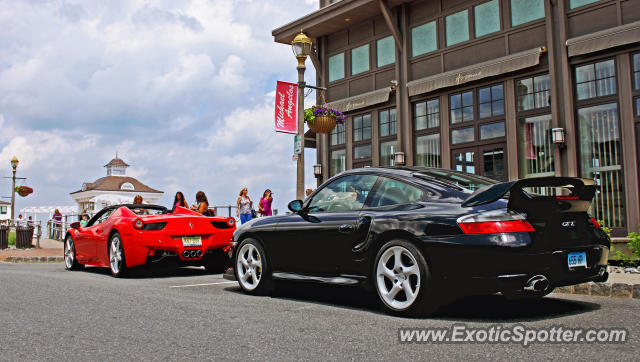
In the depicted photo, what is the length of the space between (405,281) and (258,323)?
4.26 feet

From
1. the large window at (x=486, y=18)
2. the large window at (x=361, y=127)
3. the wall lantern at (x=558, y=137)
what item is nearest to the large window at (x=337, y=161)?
the large window at (x=361, y=127)

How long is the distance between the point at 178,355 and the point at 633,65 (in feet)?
39.7

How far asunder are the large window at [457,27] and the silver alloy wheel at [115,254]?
10856mm

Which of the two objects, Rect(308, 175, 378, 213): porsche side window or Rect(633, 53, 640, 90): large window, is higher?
Rect(633, 53, 640, 90): large window

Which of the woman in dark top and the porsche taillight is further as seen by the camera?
the woman in dark top

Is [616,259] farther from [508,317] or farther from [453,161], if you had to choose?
[508,317]

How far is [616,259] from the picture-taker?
11547 millimetres

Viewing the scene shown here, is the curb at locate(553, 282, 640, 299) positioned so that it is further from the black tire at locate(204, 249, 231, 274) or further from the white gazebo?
the white gazebo

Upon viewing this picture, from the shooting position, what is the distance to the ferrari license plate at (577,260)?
4.59m

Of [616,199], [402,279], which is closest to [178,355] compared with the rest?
[402,279]

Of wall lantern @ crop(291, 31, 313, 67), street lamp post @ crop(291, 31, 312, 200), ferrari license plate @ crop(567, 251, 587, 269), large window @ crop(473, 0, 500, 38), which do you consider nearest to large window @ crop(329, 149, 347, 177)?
large window @ crop(473, 0, 500, 38)

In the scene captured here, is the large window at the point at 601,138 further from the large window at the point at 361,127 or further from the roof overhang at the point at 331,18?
the large window at the point at 361,127

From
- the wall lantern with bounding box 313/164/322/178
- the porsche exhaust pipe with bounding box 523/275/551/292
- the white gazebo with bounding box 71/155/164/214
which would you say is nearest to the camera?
the porsche exhaust pipe with bounding box 523/275/551/292

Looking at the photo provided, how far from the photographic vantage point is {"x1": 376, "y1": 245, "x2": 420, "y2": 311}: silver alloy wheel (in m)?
4.84
